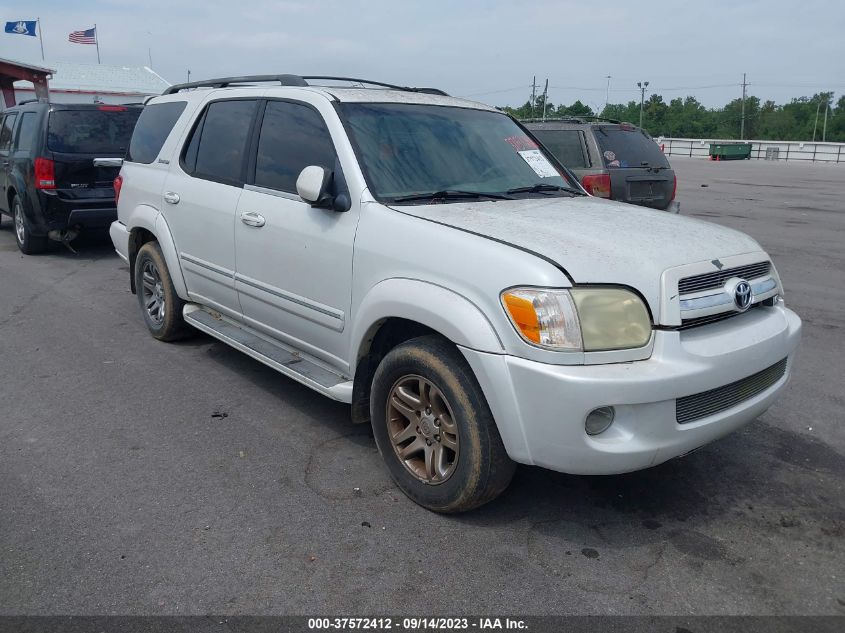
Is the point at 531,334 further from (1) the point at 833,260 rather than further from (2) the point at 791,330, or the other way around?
(1) the point at 833,260

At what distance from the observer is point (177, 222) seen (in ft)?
17.9

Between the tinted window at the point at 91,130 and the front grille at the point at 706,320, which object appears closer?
the front grille at the point at 706,320

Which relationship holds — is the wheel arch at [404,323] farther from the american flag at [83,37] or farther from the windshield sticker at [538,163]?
the american flag at [83,37]

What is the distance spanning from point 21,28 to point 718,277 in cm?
4727

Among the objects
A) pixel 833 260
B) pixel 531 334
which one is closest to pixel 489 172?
pixel 531 334

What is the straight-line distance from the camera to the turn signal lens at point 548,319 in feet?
9.70

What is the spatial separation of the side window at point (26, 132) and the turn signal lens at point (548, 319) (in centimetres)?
885

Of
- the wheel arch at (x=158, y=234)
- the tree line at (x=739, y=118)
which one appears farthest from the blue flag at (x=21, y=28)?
the tree line at (x=739, y=118)

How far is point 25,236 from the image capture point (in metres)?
10.0

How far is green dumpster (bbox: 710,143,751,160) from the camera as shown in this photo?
56.1 m

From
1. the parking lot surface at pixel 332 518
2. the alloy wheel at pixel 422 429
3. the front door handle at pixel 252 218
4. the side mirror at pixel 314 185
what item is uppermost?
the side mirror at pixel 314 185

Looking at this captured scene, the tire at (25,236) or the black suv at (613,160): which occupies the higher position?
the black suv at (613,160)

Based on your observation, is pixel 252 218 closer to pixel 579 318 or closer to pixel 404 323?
pixel 404 323

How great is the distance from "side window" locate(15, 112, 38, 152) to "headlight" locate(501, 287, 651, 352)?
349 inches
